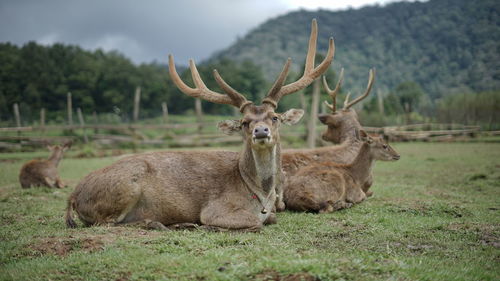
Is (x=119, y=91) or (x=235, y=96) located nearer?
(x=235, y=96)

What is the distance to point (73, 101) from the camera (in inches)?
1779

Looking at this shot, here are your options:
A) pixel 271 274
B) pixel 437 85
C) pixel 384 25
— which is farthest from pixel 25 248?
pixel 384 25

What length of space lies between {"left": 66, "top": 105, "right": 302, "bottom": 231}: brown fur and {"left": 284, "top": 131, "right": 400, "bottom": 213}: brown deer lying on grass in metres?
1.42

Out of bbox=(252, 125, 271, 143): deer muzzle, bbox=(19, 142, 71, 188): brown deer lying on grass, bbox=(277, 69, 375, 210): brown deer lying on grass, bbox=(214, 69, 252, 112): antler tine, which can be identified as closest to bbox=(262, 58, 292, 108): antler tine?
bbox=(214, 69, 252, 112): antler tine

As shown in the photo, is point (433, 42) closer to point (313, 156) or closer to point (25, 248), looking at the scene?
point (313, 156)

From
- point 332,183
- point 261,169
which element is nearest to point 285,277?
point 261,169

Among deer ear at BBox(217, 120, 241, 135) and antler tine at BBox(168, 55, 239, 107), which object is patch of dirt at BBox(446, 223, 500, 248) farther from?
antler tine at BBox(168, 55, 239, 107)

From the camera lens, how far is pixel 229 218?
22.0ft

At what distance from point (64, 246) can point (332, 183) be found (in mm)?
5373

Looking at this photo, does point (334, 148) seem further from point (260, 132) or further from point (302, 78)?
point (260, 132)

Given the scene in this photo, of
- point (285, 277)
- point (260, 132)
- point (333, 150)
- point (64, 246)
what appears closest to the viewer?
point (285, 277)

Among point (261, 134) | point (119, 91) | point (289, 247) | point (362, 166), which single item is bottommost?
point (289, 247)

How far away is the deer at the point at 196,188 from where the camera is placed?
681 centimetres

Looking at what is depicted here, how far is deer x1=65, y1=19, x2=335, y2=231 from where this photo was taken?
6812mm
